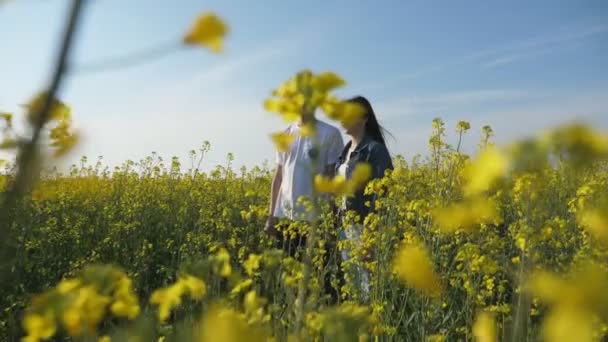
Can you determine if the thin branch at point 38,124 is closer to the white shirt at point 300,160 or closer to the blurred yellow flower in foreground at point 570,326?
the blurred yellow flower in foreground at point 570,326

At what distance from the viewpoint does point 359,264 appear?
12.1 ft

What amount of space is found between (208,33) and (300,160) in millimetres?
3195

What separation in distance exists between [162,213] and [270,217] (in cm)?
280

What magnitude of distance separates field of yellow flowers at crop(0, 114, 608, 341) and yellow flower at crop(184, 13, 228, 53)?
470mm

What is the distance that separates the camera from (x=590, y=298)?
2.27ft

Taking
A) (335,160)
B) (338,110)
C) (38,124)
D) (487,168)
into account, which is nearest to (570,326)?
(487,168)

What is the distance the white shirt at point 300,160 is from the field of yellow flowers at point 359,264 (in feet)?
0.80

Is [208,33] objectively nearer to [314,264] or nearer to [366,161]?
[314,264]

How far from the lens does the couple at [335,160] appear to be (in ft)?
13.9

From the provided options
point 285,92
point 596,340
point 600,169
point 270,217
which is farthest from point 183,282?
point 600,169

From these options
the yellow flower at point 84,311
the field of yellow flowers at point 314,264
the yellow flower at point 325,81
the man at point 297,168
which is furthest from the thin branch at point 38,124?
the man at point 297,168

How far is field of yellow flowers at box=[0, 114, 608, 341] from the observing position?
1.06m

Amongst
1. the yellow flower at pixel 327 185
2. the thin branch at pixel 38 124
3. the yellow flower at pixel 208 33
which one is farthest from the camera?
the yellow flower at pixel 327 185

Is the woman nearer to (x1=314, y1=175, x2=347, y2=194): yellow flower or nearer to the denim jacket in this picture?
Result: the denim jacket
